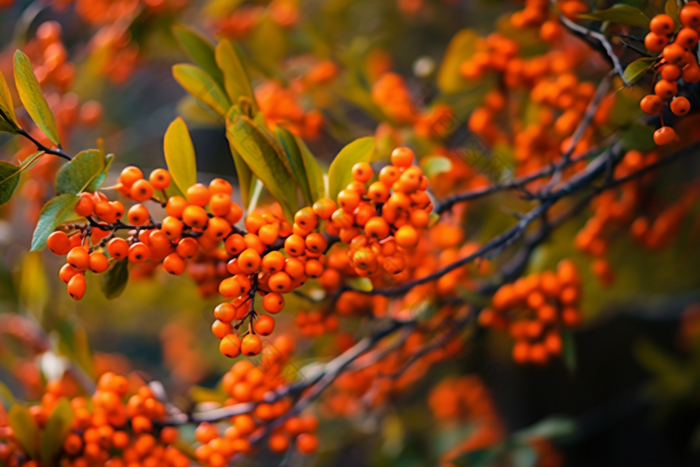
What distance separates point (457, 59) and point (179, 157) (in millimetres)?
966

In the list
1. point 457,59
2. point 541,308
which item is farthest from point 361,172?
point 457,59

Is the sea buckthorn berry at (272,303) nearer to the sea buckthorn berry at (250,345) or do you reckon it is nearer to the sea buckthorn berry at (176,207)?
the sea buckthorn berry at (250,345)

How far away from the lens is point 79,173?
0.75 m

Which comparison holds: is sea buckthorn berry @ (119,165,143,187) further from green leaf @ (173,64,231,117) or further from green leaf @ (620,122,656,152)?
green leaf @ (620,122,656,152)

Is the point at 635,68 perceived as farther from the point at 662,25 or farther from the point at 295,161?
the point at 295,161

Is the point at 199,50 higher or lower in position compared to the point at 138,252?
higher

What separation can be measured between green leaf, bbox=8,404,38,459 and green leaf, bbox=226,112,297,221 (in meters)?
0.72

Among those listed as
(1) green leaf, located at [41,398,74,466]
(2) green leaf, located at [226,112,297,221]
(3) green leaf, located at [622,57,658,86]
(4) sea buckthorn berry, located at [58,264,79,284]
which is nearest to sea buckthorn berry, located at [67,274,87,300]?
(4) sea buckthorn berry, located at [58,264,79,284]

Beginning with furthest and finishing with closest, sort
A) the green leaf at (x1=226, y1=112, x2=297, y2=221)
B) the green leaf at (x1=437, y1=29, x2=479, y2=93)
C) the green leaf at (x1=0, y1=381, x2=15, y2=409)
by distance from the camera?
the green leaf at (x1=437, y1=29, x2=479, y2=93) < the green leaf at (x1=0, y1=381, x2=15, y2=409) < the green leaf at (x1=226, y1=112, x2=297, y2=221)

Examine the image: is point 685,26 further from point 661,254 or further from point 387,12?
Result: point 387,12

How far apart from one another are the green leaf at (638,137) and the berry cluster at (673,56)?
16 centimetres

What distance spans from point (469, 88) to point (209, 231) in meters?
1.07

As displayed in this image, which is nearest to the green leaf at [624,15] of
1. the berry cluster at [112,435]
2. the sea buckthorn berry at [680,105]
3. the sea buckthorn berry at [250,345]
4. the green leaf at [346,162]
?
the sea buckthorn berry at [680,105]

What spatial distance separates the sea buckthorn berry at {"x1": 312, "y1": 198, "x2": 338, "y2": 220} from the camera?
30.5 inches
